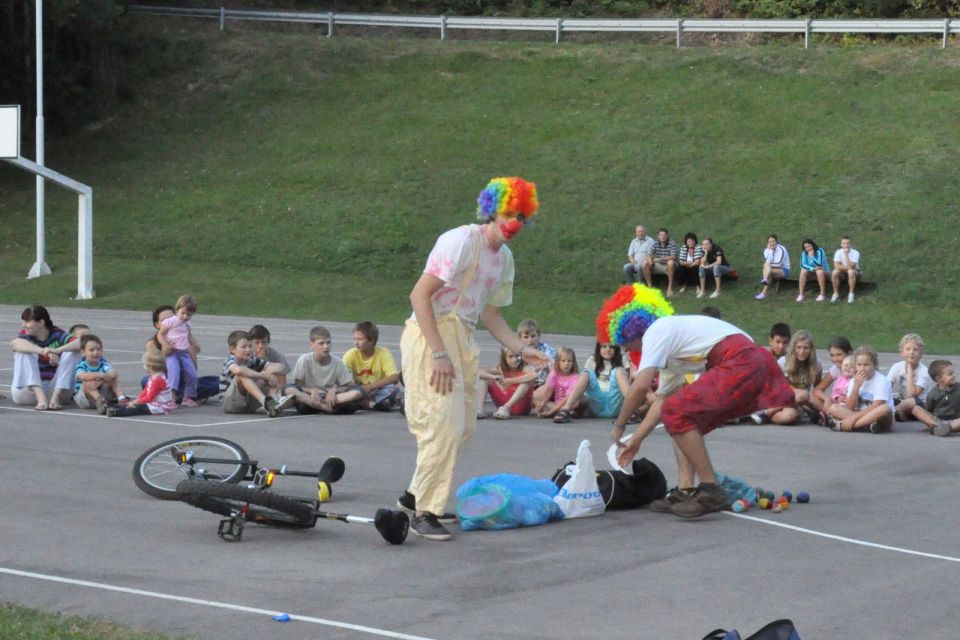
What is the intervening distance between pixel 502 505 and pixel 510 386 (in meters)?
6.37

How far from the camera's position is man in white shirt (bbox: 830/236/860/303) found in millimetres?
29594

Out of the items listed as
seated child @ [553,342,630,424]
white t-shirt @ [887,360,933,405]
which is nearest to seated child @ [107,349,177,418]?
seated child @ [553,342,630,424]

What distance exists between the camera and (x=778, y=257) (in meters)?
30.4

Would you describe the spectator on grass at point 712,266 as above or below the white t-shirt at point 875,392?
above

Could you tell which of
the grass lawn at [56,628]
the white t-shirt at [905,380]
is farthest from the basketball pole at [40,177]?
the grass lawn at [56,628]

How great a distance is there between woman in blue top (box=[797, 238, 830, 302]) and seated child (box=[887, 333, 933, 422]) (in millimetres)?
14914

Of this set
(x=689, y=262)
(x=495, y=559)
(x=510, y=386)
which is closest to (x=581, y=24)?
(x=689, y=262)

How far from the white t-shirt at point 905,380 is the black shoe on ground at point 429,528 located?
294 inches

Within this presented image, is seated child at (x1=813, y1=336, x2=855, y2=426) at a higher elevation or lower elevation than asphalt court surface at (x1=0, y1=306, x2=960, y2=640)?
higher

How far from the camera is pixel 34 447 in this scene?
40.5 feet

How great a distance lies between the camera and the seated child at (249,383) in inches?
582

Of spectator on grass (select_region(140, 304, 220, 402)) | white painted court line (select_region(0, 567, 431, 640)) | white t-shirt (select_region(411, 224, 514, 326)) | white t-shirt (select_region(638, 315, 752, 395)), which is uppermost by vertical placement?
white t-shirt (select_region(411, 224, 514, 326))

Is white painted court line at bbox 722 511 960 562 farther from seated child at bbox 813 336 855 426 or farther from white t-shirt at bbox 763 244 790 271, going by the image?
white t-shirt at bbox 763 244 790 271

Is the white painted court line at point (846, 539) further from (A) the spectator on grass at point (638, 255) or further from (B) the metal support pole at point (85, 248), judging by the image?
(B) the metal support pole at point (85, 248)
